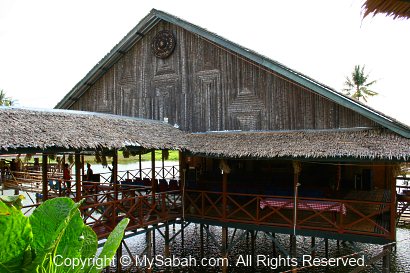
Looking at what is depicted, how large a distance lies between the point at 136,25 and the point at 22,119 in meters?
7.54

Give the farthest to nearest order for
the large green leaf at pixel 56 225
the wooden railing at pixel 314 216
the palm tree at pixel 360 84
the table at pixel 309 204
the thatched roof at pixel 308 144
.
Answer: the palm tree at pixel 360 84 < the table at pixel 309 204 < the wooden railing at pixel 314 216 < the thatched roof at pixel 308 144 < the large green leaf at pixel 56 225

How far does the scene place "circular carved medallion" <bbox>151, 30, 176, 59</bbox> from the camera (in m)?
14.9

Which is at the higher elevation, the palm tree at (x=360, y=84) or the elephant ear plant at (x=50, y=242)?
the palm tree at (x=360, y=84)

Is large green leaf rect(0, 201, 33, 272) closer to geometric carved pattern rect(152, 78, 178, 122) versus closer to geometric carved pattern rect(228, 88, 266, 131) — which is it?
geometric carved pattern rect(228, 88, 266, 131)

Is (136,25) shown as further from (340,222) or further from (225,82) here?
(340,222)

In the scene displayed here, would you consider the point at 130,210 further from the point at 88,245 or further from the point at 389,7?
the point at 88,245

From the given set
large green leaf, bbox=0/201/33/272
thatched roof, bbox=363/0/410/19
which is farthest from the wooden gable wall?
large green leaf, bbox=0/201/33/272

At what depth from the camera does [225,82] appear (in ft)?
45.2

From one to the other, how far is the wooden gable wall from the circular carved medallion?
216mm

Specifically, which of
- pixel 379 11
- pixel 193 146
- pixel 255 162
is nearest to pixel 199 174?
pixel 255 162

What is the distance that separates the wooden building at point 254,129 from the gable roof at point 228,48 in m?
0.04

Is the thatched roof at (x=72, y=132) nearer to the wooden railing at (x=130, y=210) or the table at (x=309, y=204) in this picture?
the wooden railing at (x=130, y=210)

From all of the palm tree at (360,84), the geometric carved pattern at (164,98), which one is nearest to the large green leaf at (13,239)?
the geometric carved pattern at (164,98)

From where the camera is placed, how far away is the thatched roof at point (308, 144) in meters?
9.67
